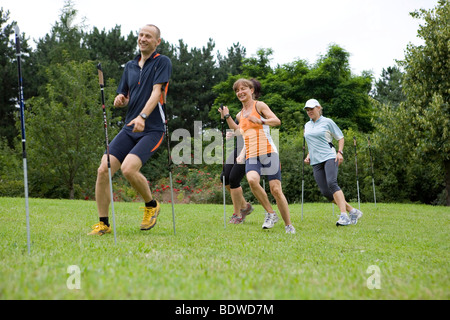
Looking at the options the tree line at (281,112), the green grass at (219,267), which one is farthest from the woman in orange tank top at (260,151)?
the tree line at (281,112)

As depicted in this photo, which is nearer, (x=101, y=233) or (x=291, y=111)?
(x=101, y=233)

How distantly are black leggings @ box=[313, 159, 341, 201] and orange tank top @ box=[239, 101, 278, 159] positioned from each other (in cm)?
171

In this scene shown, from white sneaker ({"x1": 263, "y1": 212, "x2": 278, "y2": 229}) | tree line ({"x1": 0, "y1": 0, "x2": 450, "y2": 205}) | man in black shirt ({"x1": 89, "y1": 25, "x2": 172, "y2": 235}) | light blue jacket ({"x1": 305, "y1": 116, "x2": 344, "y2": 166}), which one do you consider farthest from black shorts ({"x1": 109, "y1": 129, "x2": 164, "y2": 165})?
tree line ({"x1": 0, "y1": 0, "x2": 450, "y2": 205})

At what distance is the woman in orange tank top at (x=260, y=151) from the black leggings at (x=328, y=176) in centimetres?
167

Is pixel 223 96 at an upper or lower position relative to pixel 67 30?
lower

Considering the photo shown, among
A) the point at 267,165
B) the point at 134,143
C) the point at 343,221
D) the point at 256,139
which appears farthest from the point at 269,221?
the point at 134,143

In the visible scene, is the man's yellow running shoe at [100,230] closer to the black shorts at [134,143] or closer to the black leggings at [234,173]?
the black shorts at [134,143]

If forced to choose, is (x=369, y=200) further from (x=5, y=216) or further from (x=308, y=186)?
(x=5, y=216)

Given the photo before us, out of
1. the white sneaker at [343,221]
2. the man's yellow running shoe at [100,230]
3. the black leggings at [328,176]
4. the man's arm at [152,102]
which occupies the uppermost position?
the man's arm at [152,102]

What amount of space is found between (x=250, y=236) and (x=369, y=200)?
18015 mm

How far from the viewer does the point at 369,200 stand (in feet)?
74.1

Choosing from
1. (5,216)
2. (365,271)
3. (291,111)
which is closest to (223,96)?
(291,111)

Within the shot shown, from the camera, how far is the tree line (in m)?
19.1

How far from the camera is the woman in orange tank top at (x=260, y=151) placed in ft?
22.5
